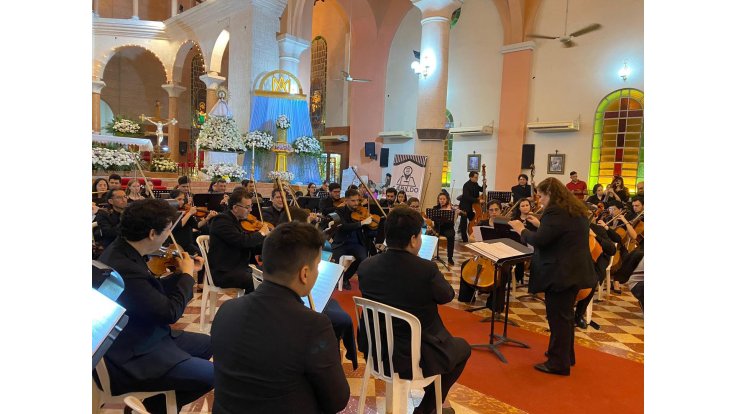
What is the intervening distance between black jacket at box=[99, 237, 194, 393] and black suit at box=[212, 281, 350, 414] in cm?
63

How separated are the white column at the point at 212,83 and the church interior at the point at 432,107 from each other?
41 mm

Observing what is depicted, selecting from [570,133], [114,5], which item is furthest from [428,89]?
[114,5]

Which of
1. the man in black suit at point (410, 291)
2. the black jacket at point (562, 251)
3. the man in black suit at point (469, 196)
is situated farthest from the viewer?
the man in black suit at point (469, 196)

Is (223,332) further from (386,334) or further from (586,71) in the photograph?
(586,71)

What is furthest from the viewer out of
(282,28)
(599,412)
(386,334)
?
(282,28)

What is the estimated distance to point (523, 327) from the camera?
478cm

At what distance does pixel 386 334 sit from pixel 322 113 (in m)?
18.7

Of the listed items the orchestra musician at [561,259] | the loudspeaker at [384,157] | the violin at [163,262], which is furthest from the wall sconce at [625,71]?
the violin at [163,262]

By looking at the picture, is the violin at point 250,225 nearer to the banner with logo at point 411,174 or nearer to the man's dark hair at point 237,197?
the man's dark hair at point 237,197

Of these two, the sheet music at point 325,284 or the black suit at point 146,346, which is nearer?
the black suit at point 146,346

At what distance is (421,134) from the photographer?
10867 mm

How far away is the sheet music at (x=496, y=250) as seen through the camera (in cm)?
356

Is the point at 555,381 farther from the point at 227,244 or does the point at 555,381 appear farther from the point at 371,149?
the point at 371,149

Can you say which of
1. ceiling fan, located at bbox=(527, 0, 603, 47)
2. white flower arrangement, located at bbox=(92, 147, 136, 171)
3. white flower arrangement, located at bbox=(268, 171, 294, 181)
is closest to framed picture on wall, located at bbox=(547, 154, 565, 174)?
ceiling fan, located at bbox=(527, 0, 603, 47)
